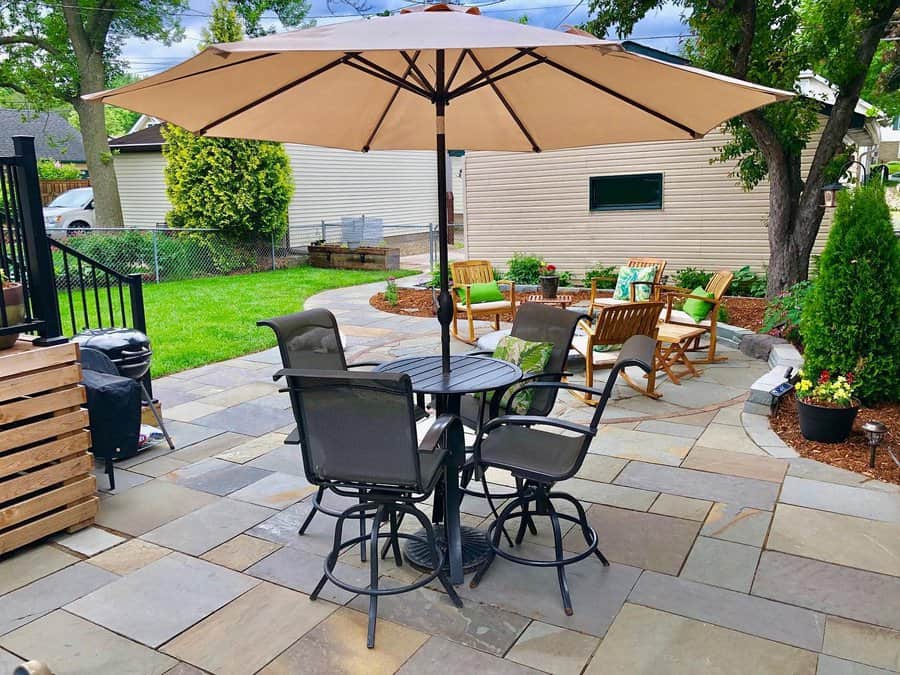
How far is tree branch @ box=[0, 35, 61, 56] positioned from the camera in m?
16.6

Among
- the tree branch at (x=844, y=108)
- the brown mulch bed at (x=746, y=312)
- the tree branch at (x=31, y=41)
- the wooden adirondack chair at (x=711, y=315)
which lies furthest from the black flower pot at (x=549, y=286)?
the tree branch at (x=31, y=41)

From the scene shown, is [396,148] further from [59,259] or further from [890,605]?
[59,259]

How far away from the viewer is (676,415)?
5.19 meters

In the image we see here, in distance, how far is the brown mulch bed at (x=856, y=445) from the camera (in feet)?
13.1

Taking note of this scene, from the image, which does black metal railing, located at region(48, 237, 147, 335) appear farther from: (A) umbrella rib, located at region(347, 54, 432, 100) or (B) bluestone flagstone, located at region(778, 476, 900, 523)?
(B) bluestone flagstone, located at region(778, 476, 900, 523)

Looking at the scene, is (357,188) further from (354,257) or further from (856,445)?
(856,445)

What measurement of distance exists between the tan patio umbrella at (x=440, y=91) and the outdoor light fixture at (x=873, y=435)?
1992 millimetres

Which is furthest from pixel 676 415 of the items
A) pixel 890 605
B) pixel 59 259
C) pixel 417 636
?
pixel 59 259

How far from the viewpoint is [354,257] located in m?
15.1

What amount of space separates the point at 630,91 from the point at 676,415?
278 centimetres

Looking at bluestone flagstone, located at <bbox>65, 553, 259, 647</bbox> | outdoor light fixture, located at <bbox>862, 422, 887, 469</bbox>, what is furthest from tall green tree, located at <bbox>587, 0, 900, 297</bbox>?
bluestone flagstone, located at <bbox>65, 553, 259, 647</bbox>

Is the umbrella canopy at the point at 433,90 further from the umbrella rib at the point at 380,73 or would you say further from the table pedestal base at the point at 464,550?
the table pedestal base at the point at 464,550

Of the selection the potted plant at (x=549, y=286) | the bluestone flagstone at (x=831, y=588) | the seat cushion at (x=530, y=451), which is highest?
the seat cushion at (x=530, y=451)

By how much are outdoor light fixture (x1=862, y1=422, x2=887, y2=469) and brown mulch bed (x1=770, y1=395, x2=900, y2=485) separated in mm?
56
